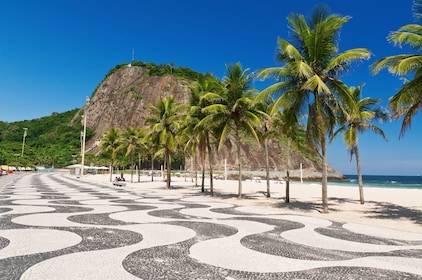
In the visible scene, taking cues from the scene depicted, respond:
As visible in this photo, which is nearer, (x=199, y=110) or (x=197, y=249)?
(x=197, y=249)

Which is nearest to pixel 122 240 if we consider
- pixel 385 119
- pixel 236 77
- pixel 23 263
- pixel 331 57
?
pixel 23 263

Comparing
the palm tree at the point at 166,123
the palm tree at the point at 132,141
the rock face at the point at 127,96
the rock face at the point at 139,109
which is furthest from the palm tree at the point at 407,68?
the rock face at the point at 127,96

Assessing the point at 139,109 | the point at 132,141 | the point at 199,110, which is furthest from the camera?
the point at 139,109

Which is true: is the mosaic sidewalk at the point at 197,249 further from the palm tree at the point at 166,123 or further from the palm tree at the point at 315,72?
the palm tree at the point at 166,123

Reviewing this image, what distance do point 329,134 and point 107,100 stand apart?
128 m

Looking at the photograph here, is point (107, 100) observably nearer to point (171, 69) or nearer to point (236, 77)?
point (171, 69)

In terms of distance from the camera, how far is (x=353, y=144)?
17891 mm

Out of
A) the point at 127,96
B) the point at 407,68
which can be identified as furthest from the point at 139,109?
the point at 407,68

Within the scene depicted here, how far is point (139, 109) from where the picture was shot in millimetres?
117938

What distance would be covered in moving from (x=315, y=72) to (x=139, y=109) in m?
109

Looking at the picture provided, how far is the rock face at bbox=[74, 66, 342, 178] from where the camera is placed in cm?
10588

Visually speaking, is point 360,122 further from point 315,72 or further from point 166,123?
point 166,123

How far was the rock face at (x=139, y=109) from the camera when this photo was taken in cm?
10588

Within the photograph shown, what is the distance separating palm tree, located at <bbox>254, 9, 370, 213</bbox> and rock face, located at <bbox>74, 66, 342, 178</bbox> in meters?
83.8
